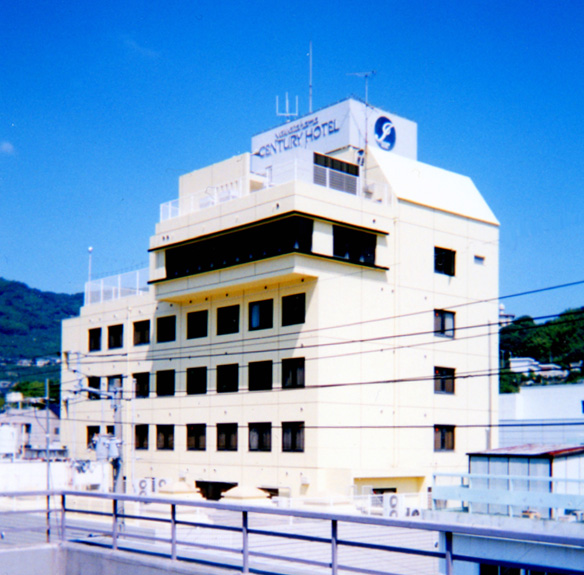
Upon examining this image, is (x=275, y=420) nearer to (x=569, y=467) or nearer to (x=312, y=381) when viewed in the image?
(x=312, y=381)

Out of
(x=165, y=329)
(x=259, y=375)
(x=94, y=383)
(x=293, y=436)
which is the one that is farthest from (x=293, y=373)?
(x=94, y=383)

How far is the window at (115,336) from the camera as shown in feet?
170

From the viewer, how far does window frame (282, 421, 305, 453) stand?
38.8 meters

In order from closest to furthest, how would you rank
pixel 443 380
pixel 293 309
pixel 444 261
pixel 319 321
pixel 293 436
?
1. pixel 319 321
2. pixel 293 436
3. pixel 293 309
4. pixel 443 380
5. pixel 444 261

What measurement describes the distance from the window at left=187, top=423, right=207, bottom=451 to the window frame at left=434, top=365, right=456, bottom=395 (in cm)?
1289

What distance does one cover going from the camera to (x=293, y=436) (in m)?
39.3

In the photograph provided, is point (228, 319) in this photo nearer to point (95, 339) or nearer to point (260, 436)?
point (260, 436)

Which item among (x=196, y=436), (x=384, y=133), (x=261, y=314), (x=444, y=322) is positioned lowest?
(x=196, y=436)

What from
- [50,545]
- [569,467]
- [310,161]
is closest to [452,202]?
[310,161]

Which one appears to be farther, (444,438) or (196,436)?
(196,436)

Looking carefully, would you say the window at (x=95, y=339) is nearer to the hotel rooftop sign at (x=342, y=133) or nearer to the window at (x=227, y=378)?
the window at (x=227, y=378)

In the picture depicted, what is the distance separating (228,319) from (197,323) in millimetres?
2788

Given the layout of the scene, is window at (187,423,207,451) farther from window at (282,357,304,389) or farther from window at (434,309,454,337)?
window at (434,309,454,337)

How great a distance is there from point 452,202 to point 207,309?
594 inches
